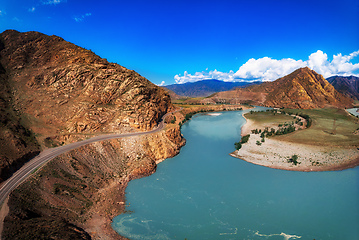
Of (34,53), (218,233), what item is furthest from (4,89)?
(218,233)

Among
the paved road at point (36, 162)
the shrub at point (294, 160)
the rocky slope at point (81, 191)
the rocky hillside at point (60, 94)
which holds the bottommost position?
the shrub at point (294, 160)

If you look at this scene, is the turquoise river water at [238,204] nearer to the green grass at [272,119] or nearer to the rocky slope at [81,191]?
the rocky slope at [81,191]

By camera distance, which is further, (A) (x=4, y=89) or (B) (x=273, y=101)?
(B) (x=273, y=101)

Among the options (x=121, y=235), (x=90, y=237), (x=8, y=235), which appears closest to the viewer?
(x=8, y=235)

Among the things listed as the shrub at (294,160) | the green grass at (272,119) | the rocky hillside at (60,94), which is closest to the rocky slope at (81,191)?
the rocky hillside at (60,94)

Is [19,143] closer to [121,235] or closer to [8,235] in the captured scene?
[8,235]

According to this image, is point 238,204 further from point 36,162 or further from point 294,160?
point 36,162

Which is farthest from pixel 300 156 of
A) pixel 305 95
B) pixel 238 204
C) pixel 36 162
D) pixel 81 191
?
pixel 305 95

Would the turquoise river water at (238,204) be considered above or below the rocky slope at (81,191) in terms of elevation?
below
